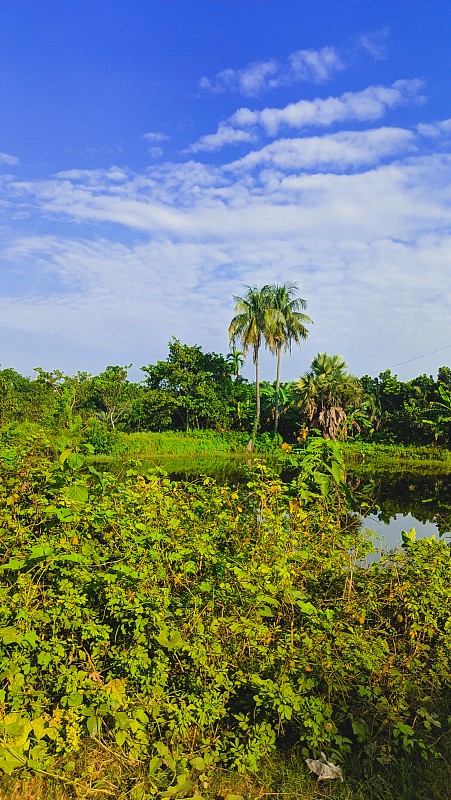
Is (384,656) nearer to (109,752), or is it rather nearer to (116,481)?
(109,752)

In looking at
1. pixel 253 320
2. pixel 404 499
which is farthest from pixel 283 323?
pixel 404 499

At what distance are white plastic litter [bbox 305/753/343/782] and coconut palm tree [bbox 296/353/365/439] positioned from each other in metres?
31.2

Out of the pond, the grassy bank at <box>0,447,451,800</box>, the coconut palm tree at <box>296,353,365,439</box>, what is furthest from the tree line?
the grassy bank at <box>0,447,451,800</box>

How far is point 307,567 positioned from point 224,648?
0.71 metres

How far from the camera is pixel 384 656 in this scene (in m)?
2.84

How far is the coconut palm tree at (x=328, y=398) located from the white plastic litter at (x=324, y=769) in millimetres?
31212

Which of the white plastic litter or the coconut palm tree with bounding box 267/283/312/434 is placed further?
the coconut palm tree with bounding box 267/283/312/434

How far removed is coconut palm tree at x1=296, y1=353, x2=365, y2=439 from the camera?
34.0 metres

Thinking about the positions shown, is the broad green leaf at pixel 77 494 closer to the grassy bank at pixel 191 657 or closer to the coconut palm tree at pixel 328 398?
the grassy bank at pixel 191 657

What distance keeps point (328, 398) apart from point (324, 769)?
32508mm

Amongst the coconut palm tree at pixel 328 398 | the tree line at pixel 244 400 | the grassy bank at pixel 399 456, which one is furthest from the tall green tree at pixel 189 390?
the grassy bank at pixel 399 456

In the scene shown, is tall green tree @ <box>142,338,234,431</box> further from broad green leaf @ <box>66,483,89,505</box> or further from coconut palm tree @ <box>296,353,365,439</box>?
broad green leaf @ <box>66,483,89,505</box>

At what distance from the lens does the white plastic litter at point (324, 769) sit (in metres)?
2.55

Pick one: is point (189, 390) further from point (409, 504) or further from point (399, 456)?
point (409, 504)
